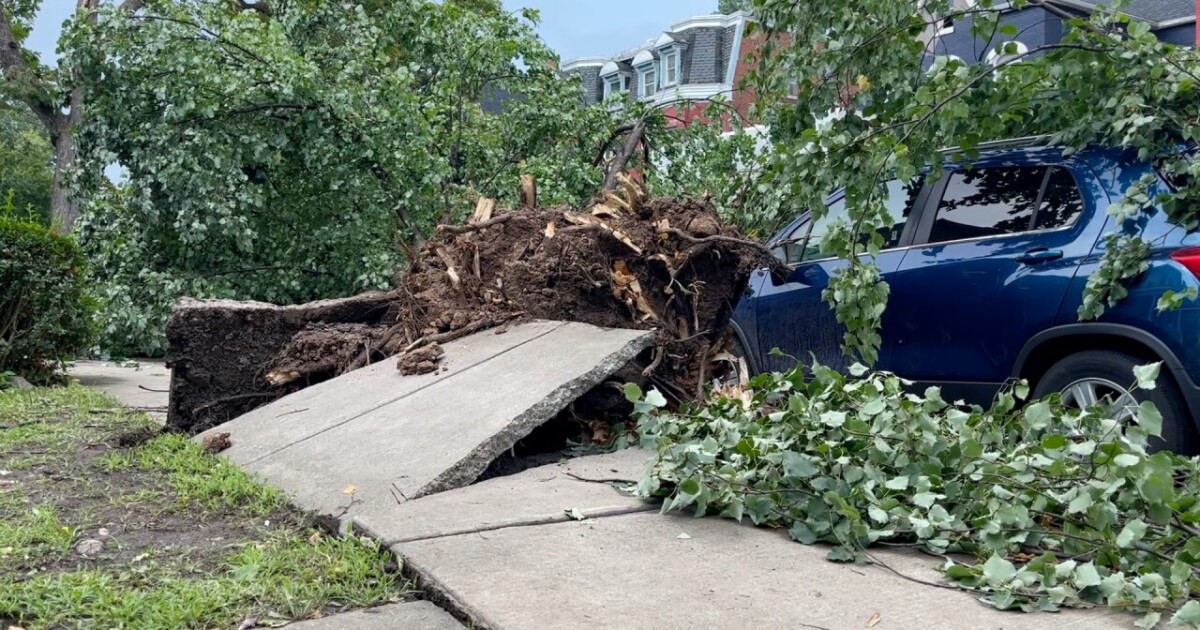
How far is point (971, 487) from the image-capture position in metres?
3.07

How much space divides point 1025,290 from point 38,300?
7.54 meters

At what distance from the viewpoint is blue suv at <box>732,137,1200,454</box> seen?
14.1 ft

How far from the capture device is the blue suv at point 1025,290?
4.31m

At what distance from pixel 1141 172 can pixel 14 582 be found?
15.6 ft

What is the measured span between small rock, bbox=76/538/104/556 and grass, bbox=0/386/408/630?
0.02 meters

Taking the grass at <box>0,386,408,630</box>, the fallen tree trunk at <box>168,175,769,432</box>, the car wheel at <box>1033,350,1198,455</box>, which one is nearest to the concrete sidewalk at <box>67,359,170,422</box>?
the fallen tree trunk at <box>168,175,769,432</box>

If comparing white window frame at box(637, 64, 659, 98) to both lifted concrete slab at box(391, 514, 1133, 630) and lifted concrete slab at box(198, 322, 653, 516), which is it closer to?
lifted concrete slab at box(198, 322, 653, 516)

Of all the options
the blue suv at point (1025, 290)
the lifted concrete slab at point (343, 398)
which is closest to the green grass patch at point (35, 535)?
the lifted concrete slab at point (343, 398)

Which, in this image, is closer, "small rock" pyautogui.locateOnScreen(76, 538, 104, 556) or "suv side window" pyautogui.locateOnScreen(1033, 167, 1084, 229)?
"small rock" pyautogui.locateOnScreen(76, 538, 104, 556)

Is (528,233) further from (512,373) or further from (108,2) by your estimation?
(108,2)

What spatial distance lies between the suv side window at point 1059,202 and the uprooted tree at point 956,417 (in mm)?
195

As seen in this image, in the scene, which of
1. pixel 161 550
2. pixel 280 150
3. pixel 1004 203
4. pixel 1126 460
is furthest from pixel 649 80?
pixel 1126 460

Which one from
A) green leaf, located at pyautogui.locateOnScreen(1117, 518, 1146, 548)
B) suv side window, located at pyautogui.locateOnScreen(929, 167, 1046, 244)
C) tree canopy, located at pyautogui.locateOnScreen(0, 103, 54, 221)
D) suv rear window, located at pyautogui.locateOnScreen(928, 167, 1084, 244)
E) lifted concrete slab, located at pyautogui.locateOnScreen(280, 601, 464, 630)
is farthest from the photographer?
tree canopy, located at pyautogui.locateOnScreen(0, 103, 54, 221)

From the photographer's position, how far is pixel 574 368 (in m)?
4.14
